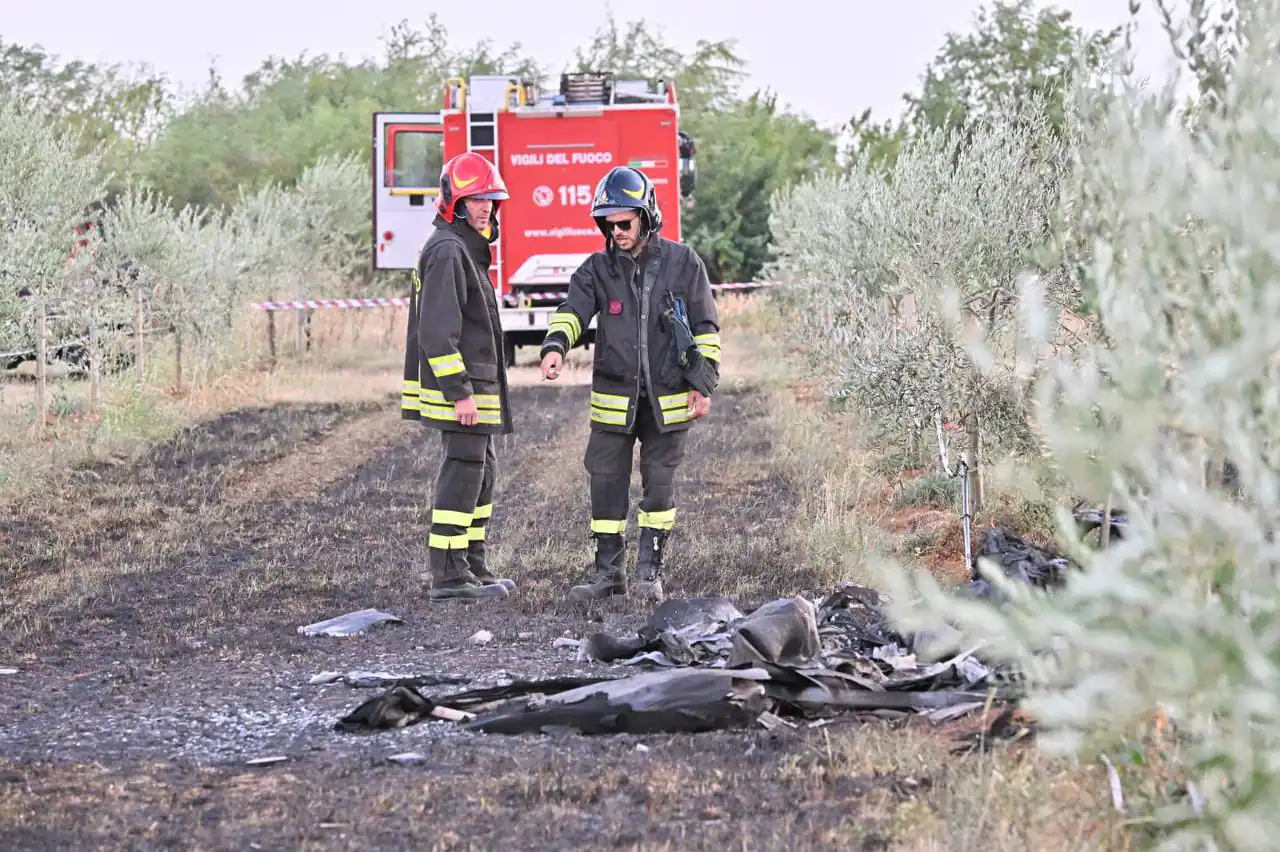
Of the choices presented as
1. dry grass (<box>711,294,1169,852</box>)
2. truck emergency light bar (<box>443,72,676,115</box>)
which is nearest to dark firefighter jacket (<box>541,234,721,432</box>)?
dry grass (<box>711,294,1169,852</box>)

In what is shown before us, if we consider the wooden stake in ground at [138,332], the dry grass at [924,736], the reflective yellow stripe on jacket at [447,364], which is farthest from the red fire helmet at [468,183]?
the wooden stake in ground at [138,332]

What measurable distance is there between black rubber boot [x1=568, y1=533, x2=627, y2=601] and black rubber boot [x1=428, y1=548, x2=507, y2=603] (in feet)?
1.15

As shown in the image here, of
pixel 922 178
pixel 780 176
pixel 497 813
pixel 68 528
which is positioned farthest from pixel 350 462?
pixel 780 176

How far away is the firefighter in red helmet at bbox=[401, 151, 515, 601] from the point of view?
7.36 m

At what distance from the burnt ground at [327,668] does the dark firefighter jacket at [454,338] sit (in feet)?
2.70

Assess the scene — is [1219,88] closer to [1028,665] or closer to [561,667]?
[1028,665]

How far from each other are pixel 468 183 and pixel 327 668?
240 centimetres

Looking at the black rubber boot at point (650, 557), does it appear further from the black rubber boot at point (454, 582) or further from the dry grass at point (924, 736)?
the dry grass at point (924, 736)

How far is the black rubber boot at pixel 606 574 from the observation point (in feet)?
24.2

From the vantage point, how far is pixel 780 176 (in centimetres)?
3459

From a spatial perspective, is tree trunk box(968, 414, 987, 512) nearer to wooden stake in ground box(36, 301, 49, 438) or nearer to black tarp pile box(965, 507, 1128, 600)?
black tarp pile box(965, 507, 1128, 600)

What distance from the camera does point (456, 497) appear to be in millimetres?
7535

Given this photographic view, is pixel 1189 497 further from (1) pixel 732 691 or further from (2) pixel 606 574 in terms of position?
(2) pixel 606 574

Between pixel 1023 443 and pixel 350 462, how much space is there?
21.1ft
